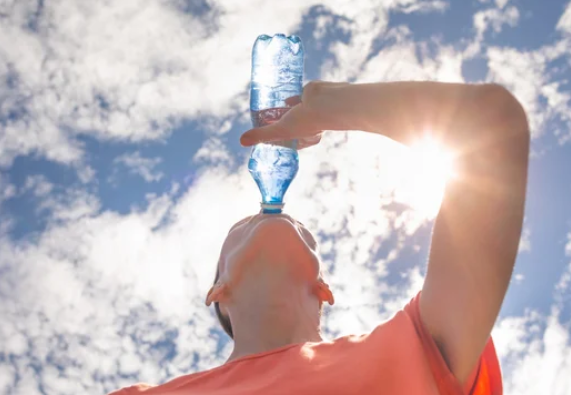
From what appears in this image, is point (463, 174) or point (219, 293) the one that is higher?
point (219, 293)

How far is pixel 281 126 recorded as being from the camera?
226 centimetres

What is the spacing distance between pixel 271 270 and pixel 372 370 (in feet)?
4.23

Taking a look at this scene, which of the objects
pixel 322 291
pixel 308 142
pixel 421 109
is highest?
pixel 308 142

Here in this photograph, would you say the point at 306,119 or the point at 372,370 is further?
the point at 372,370

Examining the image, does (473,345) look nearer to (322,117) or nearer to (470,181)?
(470,181)

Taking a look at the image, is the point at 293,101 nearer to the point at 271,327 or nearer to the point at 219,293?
the point at 271,327

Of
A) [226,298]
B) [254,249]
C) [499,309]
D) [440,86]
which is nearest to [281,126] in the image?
[440,86]

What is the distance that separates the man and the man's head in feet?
2.45

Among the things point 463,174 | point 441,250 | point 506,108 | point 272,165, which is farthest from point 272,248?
point 506,108

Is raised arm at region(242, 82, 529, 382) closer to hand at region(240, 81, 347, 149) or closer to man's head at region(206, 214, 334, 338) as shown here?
hand at region(240, 81, 347, 149)

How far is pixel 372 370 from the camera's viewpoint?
2.33 m

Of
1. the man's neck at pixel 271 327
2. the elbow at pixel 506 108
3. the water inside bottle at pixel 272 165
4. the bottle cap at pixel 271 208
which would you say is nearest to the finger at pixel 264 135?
the elbow at pixel 506 108

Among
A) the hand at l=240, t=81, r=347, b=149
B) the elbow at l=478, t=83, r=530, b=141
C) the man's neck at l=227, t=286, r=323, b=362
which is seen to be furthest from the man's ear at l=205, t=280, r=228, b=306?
the elbow at l=478, t=83, r=530, b=141

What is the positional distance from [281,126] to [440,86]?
575mm
